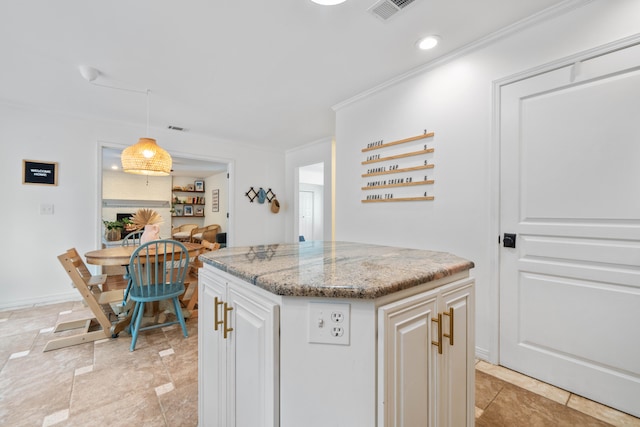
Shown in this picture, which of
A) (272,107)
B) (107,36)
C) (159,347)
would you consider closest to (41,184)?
(107,36)

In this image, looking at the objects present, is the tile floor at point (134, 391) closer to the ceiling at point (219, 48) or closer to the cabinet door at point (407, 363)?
the cabinet door at point (407, 363)

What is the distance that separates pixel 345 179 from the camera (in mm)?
3035

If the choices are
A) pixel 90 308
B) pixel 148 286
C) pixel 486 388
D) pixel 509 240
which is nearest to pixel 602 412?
pixel 486 388

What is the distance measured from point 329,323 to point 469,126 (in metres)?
1.94

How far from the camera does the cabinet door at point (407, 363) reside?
29.3 inches

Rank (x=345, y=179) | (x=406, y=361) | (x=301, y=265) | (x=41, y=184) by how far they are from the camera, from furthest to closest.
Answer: (x=41, y=184), (x=345, y=179), (x=301, y=265), (x=406, y=361)

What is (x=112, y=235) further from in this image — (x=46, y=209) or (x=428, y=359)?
(x=428, y=359)

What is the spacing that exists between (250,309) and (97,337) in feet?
7.52

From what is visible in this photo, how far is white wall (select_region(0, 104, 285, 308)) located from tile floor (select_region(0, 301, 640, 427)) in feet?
3.94

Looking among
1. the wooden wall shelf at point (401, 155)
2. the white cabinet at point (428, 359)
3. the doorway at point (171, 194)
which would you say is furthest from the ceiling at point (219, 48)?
the doorway at point (171, 194)

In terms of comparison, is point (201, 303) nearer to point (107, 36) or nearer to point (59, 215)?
point (107, 36)

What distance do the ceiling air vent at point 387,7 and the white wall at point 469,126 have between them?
2.38ft

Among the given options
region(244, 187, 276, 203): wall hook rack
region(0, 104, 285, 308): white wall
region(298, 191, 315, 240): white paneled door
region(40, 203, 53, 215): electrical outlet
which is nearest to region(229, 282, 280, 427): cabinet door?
region(0, 104, 285, 308): white wall

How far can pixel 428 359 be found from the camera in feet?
2.93
